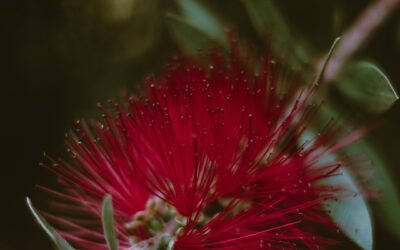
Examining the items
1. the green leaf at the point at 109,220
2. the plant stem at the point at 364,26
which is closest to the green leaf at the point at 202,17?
the plant stem at the point at 364,26

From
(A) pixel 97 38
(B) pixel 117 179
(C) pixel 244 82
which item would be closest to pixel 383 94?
(C) pixel 244 82

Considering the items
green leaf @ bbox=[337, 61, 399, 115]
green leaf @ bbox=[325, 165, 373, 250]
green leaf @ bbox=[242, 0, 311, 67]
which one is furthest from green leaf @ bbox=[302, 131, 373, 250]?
green leaf @ bbox=[242, 0, 311, 67]

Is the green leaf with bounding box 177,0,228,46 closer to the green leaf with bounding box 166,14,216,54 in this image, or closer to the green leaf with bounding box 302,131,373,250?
the green leaf with bounding box 166,14,216,54

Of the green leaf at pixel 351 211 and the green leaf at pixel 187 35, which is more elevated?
the green leaf at pixel 187 35

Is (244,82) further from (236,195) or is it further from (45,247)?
(45,247)

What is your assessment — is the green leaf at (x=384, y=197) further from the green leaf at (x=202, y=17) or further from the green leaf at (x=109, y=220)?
the green leaf at (x=109, y=220)

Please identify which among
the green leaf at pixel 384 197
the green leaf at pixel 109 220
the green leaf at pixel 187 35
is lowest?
the green leaf at pixel 109 220
